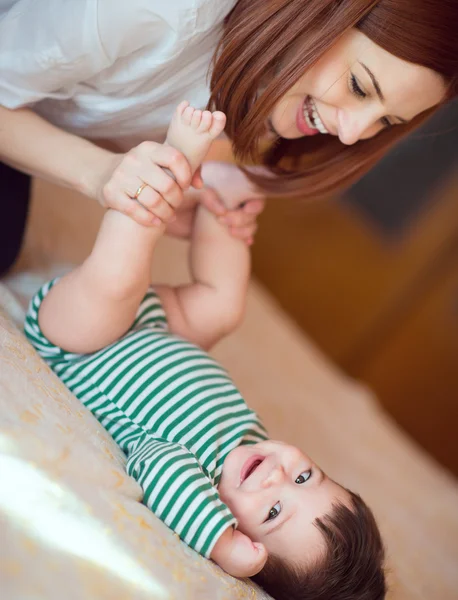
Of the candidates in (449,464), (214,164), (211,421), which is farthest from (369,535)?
(449,464)

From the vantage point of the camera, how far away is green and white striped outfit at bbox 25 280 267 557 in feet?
2.75

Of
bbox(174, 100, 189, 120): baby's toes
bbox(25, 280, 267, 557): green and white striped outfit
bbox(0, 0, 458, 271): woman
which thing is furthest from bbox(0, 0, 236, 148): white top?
bbox(25, 280, 267, 557): green and white striped outfit

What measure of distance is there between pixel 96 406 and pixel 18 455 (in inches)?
11.5

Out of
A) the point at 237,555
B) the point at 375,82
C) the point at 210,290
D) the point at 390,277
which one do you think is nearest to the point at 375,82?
the point at 375,82

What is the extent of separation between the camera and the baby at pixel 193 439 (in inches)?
33.5

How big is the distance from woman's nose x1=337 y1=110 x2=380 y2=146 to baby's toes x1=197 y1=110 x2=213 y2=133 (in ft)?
0.76

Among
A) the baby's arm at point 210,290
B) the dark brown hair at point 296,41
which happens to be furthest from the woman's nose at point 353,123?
the baby's arm at point 210,290

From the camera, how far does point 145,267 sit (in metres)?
0.98

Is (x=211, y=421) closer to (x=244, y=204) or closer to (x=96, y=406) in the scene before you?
(x=96, y=406)

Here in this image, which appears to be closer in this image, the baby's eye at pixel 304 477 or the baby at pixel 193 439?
the baby at pixel 193 439

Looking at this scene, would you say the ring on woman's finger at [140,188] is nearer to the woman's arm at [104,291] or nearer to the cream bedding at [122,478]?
the woman's arm at [104,291]

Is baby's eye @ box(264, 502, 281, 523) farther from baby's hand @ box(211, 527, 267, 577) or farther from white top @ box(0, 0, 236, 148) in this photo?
white top @ box(0, 0, 236, 148)

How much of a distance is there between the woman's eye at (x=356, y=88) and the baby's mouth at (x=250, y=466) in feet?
1.87

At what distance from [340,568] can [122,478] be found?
0.34 m
